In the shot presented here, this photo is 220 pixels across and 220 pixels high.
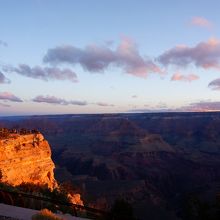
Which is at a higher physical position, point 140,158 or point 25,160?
point 25,160

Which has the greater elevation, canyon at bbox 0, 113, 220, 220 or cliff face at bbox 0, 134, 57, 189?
cliff face at bbox 0, 134, 57, 189

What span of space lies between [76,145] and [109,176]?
4110 centimetres

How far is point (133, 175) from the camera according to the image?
10456 centimetres

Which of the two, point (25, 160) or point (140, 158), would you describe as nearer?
point (25, 160)

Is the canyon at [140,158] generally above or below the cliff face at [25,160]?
below

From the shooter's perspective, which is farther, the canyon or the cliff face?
the canyon

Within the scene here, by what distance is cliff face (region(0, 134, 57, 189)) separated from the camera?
30.4 meters

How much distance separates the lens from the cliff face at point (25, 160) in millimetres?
30438

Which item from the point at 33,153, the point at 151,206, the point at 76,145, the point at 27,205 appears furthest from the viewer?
the point at 76,145

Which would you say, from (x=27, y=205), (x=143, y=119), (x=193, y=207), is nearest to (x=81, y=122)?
(x=143, y=119)

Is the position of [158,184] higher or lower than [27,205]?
lower

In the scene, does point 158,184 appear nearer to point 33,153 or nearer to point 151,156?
point 151,156

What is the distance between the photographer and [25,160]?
109 feet

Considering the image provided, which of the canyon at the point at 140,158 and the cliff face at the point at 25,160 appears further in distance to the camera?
the canyon at the point at 140,158
